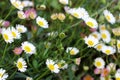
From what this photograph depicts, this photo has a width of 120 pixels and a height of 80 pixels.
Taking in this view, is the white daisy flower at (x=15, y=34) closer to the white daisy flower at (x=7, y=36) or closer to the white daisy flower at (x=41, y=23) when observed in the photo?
the white daisy flower at (x=7, y=36)

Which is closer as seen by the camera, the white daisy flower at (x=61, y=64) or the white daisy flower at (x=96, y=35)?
the white daisy flower at (x=61, y=64)

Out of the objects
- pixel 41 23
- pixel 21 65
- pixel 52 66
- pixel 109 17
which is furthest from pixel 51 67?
pixel 109 17

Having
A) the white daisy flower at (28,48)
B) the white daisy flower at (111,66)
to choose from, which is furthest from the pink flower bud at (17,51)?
the white daisy flower at (111,66)

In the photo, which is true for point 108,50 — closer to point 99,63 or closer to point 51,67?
point 99,63

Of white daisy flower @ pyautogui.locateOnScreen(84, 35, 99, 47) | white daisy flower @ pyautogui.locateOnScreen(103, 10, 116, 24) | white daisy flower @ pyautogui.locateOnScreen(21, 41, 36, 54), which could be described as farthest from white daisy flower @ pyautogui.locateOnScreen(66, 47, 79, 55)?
white daisy flower @ pyautogui.locateOnScreen(103, 10, 116, 24)

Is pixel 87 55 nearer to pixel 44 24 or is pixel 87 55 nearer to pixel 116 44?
pixel 116 44

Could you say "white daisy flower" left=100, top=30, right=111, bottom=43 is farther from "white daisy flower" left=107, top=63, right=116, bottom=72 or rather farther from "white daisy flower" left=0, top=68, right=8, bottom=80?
"white daisy flower" left=0, top=68, right=8, bottom=80

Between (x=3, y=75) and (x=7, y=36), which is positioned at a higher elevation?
(x=7, y=36)
